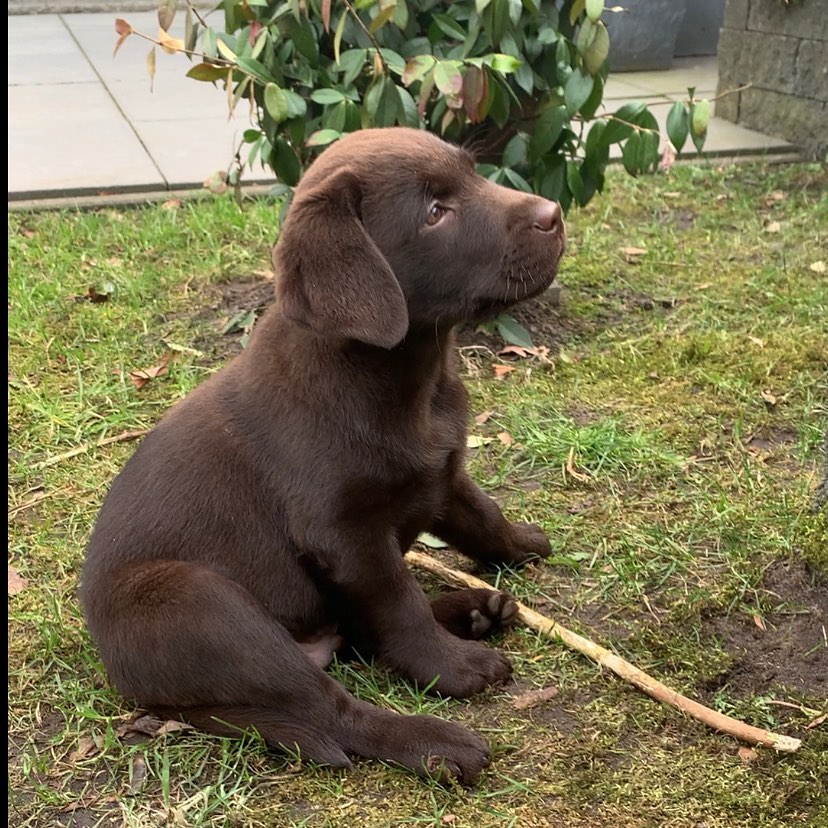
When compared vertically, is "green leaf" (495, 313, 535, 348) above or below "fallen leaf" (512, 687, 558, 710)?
above

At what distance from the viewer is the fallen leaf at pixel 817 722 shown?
2.29m

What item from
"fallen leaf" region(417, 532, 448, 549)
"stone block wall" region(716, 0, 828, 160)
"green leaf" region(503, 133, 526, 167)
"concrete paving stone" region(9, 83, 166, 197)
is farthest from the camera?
"stone block wall" region(716, 0, 828, 160)

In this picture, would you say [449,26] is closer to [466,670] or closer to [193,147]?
[466,670]

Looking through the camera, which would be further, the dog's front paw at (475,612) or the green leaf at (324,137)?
the green leaf at (324,137)

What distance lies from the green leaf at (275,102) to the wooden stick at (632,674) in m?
1.63

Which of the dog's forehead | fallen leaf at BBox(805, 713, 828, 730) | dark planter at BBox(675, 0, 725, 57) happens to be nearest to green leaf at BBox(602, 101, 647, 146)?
the dog's forehead

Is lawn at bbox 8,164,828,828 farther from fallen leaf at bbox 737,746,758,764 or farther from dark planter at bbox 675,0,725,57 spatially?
dark planter at bbox 675,0,725,57

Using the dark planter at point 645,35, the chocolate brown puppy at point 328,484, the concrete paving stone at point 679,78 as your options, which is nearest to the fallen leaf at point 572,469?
the chocolate brown puppy at point 328,484

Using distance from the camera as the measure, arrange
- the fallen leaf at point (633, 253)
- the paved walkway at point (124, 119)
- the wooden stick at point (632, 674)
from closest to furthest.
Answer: the wooden stick at point (632, 674), the fallen leaf at point (633, 253), the paved walkway at point (124, 119)

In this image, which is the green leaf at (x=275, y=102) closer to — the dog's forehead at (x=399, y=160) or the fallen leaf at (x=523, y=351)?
the dog's forehead at (x=399, y=160)

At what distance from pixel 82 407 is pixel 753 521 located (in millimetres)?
2407

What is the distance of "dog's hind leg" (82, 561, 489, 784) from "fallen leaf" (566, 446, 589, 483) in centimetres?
126

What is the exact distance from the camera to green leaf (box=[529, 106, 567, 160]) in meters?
3.85

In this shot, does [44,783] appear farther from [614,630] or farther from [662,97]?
[662,97]
